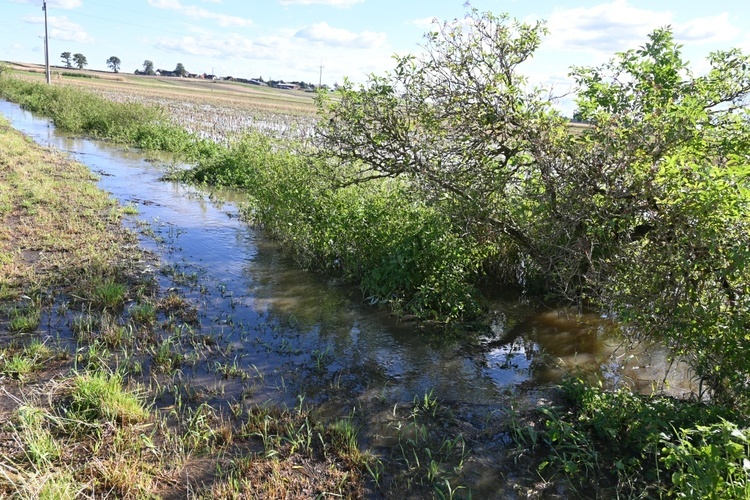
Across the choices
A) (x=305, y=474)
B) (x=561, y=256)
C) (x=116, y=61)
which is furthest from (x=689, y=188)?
(x=116, y=61)

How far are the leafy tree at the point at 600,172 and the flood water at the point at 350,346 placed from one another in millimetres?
874

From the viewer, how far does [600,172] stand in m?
5.69

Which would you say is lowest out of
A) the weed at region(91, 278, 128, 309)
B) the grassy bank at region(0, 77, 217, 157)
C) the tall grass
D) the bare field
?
the weed at region(91, 278, 128, 309)

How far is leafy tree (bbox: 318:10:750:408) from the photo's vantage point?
14.4ft

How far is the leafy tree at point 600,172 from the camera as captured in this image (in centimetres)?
438

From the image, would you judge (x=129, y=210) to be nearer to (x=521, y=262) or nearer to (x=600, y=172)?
(x=521, y=262)

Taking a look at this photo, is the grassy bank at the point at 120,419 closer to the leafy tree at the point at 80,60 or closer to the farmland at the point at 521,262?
the farmland at the point at 521,262

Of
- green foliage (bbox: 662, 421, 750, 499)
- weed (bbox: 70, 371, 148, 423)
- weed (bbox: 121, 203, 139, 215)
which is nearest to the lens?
green foliage (bbox: 662, 421, 750, 499)

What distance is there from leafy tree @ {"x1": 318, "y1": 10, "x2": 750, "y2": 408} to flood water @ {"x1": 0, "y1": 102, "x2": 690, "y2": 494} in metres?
0.87

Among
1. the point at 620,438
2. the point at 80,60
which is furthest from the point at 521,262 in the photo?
the point at 80,60

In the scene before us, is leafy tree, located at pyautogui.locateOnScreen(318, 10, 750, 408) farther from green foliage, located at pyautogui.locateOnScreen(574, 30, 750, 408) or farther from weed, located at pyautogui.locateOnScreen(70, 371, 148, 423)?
weed, located at pyautogui.locateOnScreen(70, 371, 148, 423)

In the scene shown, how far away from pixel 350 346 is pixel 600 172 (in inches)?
146

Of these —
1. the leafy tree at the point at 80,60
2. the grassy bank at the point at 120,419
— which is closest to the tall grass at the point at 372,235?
the grassy bank at the point at 120,419

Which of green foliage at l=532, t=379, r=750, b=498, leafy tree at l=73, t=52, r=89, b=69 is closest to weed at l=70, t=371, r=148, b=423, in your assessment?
green foliage at l=532, t=379, r=750, b=498
